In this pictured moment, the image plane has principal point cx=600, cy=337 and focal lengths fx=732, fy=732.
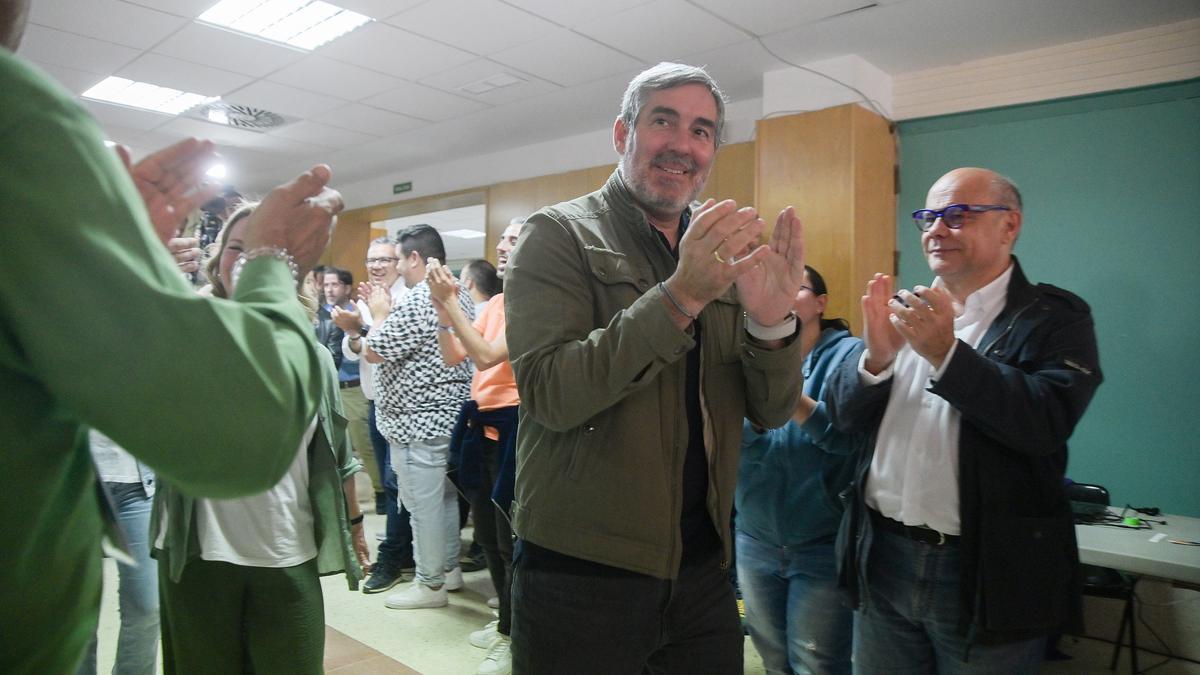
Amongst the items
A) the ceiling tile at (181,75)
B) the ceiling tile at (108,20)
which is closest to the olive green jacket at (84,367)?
the ceiling tile at (108,20)

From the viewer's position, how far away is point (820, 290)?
2.44 meters

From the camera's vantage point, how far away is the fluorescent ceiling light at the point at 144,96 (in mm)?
5141

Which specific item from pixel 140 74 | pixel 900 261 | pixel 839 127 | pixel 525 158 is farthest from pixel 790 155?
pixel 140 74

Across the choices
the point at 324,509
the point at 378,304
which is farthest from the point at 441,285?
the point at 324,509

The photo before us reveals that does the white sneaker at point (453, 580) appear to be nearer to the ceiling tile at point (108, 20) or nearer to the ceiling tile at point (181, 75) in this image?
the ceiling tile at point (108, 20)

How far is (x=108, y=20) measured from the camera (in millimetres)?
4035

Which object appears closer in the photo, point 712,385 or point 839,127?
point 712,385

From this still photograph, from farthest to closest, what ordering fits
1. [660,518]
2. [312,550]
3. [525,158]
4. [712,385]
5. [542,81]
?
[525,158], [542,81], [312,550], [712,385], [660,518]

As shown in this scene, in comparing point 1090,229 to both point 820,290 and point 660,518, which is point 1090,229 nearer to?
point 820,290

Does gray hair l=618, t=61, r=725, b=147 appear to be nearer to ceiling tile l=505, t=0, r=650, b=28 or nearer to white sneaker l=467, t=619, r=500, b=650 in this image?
white sneaker l=467, t=619, r=500, b=650

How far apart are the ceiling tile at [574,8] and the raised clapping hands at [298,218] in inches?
127

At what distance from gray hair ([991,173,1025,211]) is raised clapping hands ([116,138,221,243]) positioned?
160 cm

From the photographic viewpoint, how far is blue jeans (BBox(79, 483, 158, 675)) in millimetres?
2057

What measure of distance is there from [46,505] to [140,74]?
17.8 ft
